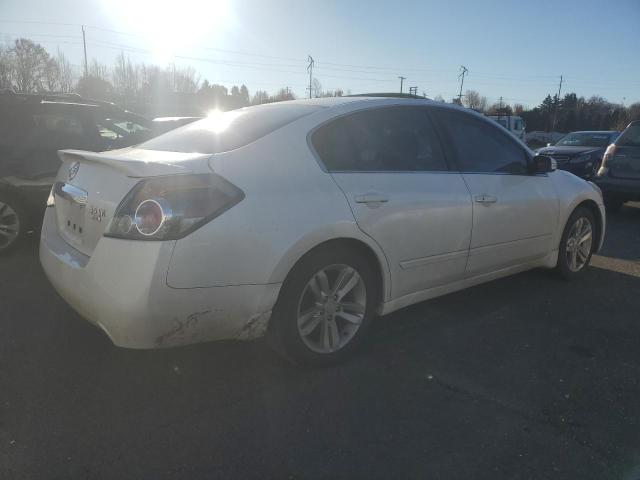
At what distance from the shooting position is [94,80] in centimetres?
6600

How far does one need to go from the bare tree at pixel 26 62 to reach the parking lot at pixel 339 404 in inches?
2341

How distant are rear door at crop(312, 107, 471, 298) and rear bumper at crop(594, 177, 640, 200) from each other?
254 inches

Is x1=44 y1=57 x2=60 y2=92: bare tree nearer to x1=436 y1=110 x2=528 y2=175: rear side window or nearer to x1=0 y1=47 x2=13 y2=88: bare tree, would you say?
x1=0 y1=47 x2=13 y2=88: bare tree

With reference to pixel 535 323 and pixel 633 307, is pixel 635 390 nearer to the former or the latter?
pixel 535 323

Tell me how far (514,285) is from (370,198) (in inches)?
92.7

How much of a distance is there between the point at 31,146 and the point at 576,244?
5.40m

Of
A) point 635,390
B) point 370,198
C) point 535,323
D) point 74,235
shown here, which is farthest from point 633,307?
point 74,235

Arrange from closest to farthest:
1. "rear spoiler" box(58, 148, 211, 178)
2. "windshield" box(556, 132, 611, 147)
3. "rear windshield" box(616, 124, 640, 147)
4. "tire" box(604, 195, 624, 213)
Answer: "rear spoiler" box(58, 148, 211, 178)
"rear windshield" box(616, 124, 640, 147)
"tire" box(604, 195, 624, 213)
"windshield" box(556, 132, 611, 147)

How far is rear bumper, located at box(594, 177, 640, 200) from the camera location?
27.9 feet

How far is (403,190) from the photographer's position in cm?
321

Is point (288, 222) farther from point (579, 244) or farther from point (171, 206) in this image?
point (579, 244)

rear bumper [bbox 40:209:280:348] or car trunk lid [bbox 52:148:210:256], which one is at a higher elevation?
car trunk lid [bbox 52:148:210:256]

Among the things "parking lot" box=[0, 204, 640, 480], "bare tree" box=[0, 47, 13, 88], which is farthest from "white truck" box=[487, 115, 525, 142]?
"bare tree" box=[0, 47, 13, 88]

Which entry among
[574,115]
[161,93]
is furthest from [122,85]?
[574,115]
